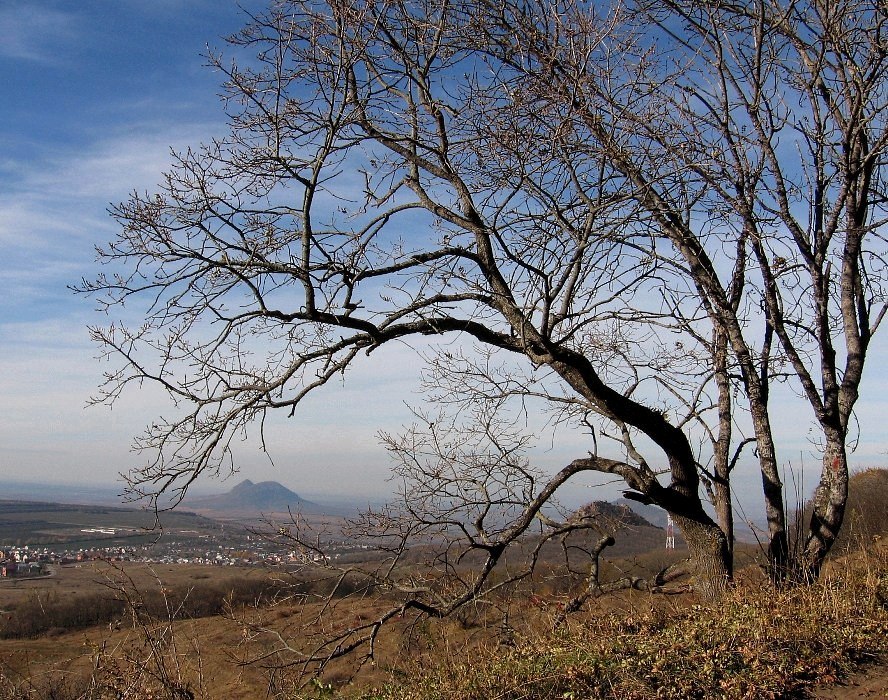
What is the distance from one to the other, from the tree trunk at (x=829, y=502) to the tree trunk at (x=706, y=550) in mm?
925

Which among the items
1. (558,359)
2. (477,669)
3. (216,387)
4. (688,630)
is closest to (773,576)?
(688,630)

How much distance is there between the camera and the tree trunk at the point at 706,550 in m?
6.74

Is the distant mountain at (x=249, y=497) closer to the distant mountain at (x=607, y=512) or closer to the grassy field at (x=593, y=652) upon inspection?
the distant mountain at (x=607, y=512)

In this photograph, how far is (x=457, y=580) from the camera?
654 centimetres

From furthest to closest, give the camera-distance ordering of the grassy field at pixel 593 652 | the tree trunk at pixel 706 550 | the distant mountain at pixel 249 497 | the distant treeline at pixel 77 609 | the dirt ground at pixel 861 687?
1. the distant mountain at pixel 249 497
2. the distant treeline at pixel 77 609
3. the tree trunk at pixel 706 550
4. the grassy field at pixel 593 652
5. the dirt ground at pixel 861 687

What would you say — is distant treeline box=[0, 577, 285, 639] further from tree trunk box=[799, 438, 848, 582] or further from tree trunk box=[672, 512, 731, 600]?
tree trunk box=[799, 438, 848, 582]

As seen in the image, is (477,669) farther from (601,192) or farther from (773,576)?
(601,192)

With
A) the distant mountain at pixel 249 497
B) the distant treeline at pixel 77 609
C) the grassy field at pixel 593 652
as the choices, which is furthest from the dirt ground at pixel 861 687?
the distant mountain at pixel 249 497

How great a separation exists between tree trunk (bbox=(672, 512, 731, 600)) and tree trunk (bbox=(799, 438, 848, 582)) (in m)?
0.92

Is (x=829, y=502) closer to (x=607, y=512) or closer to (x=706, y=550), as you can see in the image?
(x=706, y=550)

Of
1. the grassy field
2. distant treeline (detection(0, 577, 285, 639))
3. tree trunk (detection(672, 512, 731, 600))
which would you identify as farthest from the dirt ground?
distant treeline (detection(0, 577, 285, 639))

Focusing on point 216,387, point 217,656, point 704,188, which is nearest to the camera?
point 216,387

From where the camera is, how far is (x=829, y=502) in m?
7.29

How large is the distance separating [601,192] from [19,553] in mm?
26699
